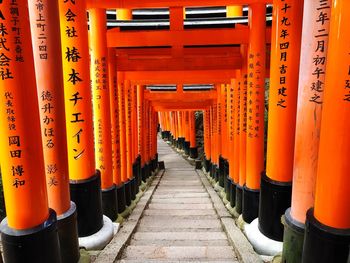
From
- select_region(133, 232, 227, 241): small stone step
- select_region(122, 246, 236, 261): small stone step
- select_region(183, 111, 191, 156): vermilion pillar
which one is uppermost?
select_region(122, 246, 236, 261): small stone step

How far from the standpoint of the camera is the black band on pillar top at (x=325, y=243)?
2.24 m

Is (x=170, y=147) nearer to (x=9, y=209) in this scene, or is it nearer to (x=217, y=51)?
(x=217, y=51)

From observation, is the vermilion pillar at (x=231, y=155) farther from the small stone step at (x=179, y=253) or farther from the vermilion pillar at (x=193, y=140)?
the vermilion pillar at (x=193, y=140)

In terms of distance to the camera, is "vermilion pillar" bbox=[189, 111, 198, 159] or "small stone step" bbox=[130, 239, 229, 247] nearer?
"small stone step" bbox=[130, 239, 229, 247]

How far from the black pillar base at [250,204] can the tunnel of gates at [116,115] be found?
18 millimetres

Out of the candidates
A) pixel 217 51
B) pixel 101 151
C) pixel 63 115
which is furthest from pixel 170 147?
pixel 63 115

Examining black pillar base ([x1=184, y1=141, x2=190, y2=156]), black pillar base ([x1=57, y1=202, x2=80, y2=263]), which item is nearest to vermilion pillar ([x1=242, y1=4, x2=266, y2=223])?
black pillar base ([x1=57, y1=202, x2=80, y2=263])

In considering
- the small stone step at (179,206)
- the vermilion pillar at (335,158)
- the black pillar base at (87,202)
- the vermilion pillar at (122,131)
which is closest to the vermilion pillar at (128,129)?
the vermilion pillar at (122,131)

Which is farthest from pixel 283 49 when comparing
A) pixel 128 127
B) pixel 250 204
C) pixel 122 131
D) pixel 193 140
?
pixel 193 140

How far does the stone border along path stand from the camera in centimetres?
370

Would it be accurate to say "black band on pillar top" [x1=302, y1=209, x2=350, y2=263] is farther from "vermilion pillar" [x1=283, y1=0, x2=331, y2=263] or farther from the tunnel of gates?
"vermilion pillar" [x1=283, y1=0, x2=331, y2=263]

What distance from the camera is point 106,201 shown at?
5.38 meters

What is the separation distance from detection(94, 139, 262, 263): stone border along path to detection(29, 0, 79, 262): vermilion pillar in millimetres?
558

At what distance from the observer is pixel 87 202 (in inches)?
163
